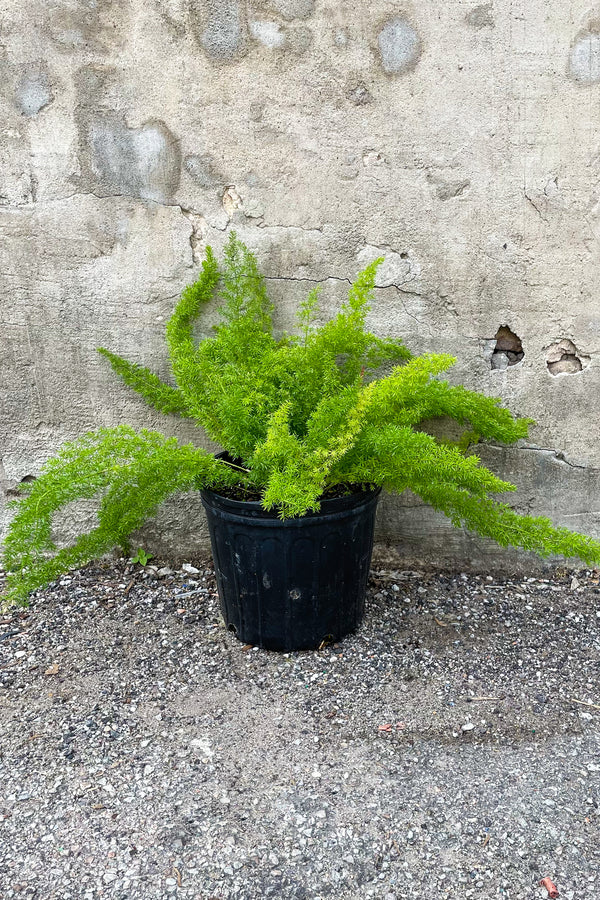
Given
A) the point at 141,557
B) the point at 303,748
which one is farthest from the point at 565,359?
the point at 141,557

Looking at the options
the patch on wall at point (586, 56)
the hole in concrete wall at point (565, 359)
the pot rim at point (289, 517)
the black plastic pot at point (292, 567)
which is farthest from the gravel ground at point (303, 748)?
the patch on wall at point (586, 56)

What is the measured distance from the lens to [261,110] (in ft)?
8.71

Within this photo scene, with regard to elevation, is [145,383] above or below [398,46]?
below

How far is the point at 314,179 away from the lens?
2.70m

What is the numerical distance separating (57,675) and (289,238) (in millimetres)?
1846

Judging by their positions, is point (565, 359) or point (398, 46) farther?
point (565, 359)

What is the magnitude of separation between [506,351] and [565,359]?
0.24m

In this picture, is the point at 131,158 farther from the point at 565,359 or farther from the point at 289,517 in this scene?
the point at 565,359

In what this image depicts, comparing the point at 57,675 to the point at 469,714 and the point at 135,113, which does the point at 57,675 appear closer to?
the point at 469,714

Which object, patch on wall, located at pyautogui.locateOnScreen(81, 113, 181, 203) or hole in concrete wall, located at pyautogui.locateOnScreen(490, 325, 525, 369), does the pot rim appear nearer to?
hole in concrete wall, located at pyautogui.locateOnScreen(490, 325, 525, 369)

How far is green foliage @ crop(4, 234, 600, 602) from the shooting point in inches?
86.9

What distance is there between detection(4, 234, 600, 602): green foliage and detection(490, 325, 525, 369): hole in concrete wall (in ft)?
0.88

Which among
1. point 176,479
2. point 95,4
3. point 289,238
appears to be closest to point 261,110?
point 289,238

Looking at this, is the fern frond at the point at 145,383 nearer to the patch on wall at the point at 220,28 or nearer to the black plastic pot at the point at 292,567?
the black plastic pot at the point at 292,567
